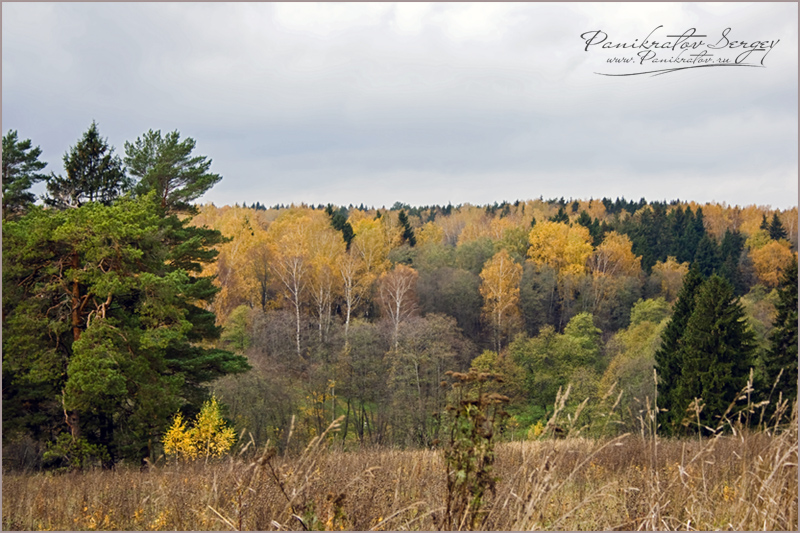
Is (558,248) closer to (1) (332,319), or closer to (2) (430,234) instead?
(2) (430,234)

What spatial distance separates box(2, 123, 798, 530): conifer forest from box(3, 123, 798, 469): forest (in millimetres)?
142

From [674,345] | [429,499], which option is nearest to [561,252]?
[674,345]

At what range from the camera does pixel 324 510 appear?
3652 millimetres

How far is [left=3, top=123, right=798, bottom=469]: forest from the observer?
629 inches

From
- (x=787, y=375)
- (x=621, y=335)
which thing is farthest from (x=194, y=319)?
(x=621, y=335)

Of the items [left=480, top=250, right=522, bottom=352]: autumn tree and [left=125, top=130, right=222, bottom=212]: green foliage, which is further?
[left=480, top=250, right=522, bottom=352]: autumn tree

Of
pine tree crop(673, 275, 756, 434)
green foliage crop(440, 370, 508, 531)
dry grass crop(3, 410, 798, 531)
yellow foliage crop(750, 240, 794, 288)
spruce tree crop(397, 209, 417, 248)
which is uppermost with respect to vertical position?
spruce tree crop(397, 209, 417, 248)

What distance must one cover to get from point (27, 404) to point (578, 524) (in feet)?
61.3

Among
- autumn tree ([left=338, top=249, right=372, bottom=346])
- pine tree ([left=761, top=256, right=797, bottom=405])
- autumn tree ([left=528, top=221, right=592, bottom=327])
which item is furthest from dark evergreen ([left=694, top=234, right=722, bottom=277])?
pine tree ([left=761, top=256, right=797, bottom=405])

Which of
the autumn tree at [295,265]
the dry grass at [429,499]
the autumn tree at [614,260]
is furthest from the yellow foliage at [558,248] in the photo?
the dry grass at [429,499]

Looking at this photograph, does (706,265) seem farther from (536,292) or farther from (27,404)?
(27,404)

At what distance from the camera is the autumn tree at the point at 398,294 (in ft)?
172

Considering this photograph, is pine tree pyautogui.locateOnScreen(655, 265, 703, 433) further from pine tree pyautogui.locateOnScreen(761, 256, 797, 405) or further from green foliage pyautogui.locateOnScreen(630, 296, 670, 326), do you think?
green foliage pyautogui.locateOnScreen(630, 296, 670, 326)

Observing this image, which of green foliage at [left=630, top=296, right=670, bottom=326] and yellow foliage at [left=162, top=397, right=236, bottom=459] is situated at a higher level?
green foliage at [left=630, top=296, right=670, bottom=326]
